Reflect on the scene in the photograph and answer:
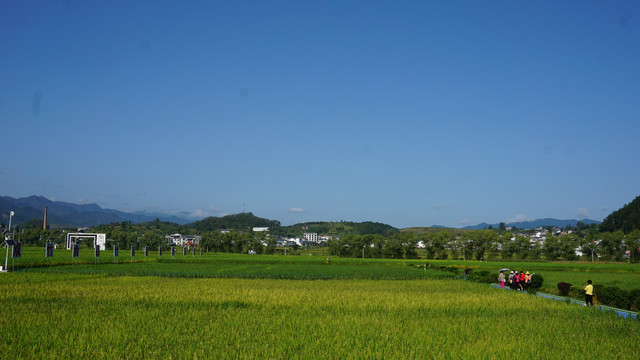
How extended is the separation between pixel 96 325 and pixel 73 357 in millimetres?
3458

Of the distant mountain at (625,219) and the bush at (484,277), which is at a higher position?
the distant mountain at (625,219)

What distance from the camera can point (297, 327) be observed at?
1403 cm

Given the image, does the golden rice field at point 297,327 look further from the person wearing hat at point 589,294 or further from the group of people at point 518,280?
the group of people at point 518,280

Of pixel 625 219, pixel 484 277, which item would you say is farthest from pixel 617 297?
pixel 625 219

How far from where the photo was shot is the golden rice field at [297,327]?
11078 mm

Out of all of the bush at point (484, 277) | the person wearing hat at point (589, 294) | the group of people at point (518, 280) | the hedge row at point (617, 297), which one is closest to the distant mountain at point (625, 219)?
the bush at point (484, 277)

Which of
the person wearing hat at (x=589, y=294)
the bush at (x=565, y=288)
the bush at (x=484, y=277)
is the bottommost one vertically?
the bush at (x=484, y=277)

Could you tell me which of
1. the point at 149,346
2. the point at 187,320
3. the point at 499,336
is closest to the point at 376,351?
the point at 499,336

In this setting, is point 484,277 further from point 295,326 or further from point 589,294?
point 295,326

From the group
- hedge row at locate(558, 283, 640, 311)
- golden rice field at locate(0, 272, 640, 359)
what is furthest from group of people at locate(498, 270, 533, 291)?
golden rice field at locate(0, 272, 640, 359)

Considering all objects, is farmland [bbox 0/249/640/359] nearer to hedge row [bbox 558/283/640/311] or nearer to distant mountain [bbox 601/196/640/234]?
hedge row [bbox 558/283/640/311]

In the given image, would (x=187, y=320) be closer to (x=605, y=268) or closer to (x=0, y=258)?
(x=0, y=258)

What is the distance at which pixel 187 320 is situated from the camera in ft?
49.1

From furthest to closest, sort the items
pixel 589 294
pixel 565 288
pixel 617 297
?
pixel 565 288 < pixel 617 297 < pixel 589 294
